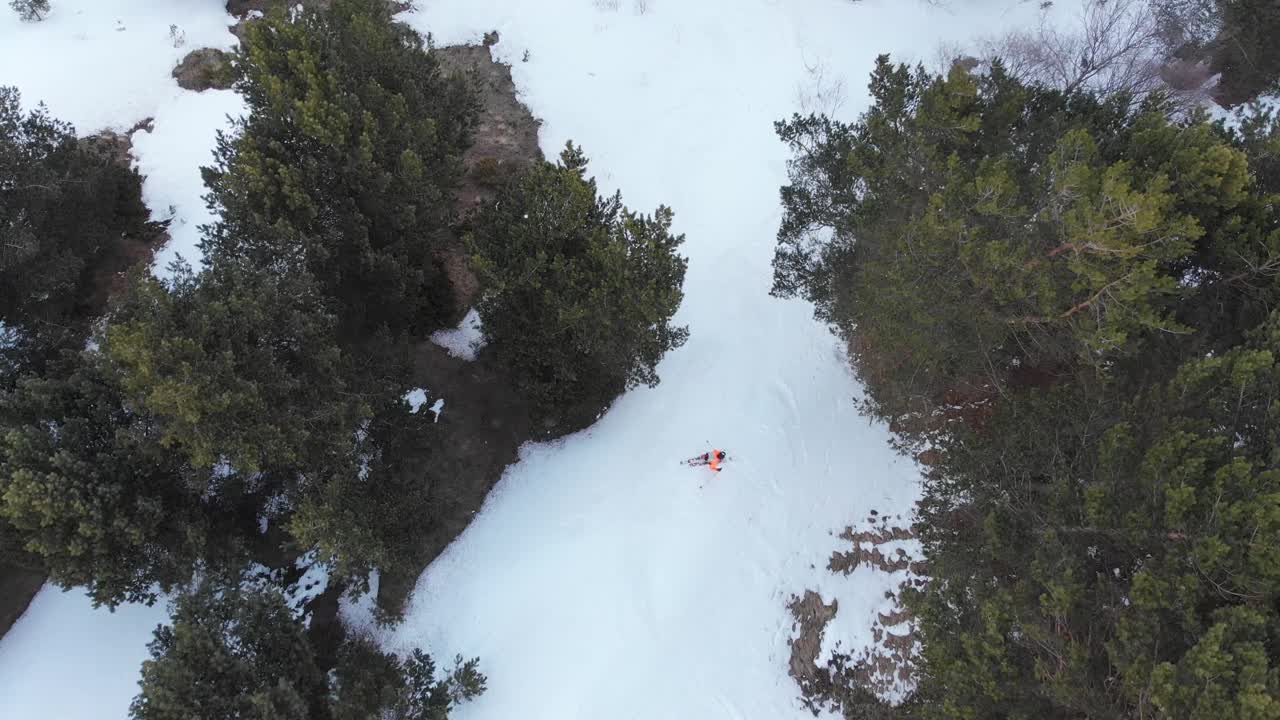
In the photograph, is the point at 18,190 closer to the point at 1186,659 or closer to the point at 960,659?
the point at 960,659

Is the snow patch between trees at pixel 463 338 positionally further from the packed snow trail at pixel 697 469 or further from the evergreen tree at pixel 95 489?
the evergreen tree at pixel 95 489

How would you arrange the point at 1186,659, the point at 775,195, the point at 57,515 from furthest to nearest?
the point at 775,195
the point at 57,515
the point at 1186,659

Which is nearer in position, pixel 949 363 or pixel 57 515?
pixel 57 515

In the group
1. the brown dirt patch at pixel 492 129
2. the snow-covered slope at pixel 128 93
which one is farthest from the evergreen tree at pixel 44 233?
the brown dirt patch at pixel 492 129

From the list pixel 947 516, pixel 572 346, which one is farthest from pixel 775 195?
pixel 947 516

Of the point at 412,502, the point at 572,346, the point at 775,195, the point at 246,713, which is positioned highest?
the point at 775,195

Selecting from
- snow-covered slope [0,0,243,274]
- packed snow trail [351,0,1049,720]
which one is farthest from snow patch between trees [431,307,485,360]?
snow-covered slope [0,0,243,274]
